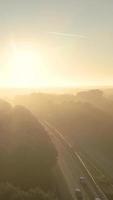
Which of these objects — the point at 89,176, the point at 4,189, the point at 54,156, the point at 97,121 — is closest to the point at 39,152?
the point at 54,156

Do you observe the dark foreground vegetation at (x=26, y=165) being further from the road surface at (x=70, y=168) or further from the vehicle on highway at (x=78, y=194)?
the vehicle on highway at (x=78, y=194)

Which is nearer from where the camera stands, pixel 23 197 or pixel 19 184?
pixel 23 197

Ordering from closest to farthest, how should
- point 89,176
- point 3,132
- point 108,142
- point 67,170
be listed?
point 89,176 → point 67,170 → point 3,132 → point 108,142

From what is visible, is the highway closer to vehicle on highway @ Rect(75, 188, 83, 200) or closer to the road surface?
the road surface

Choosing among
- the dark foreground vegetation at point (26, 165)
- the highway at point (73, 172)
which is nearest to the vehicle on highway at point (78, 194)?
the highway at point (73, 172)

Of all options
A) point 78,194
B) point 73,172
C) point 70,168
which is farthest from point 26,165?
point 78,194

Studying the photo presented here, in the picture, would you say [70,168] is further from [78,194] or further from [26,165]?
[78,194]

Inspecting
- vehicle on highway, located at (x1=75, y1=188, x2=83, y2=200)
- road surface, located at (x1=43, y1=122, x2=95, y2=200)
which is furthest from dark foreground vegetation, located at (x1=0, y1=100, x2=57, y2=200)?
vehicle on highway, located at (x1=75, y1=188, x2=83, y2=200)

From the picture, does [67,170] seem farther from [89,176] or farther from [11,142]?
[11,142]
